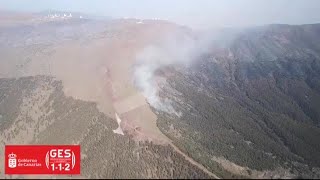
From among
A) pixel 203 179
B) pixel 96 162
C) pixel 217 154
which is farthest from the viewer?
pixel 217 154

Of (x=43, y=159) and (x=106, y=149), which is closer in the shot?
(x=43, y=159)

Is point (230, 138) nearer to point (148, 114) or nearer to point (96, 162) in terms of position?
point (148, 114)

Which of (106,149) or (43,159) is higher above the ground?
(43,159)

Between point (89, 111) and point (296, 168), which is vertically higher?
point (89, 111)

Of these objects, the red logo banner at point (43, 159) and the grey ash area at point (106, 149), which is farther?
the grey ash area at point (106, 149)

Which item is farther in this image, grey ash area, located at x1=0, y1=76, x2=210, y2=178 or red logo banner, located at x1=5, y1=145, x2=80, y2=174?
grey ash area, located at x1=0, y1=76, x2=210, y2=178

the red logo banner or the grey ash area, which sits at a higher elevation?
the red logo banner

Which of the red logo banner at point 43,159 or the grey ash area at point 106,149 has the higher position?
the red logo banner at point 43,159

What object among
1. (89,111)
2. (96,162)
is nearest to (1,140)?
(89,111)
